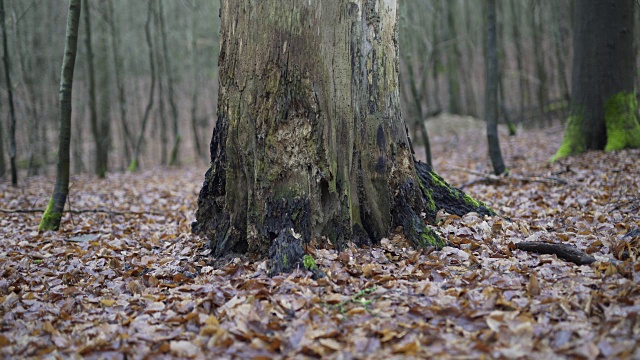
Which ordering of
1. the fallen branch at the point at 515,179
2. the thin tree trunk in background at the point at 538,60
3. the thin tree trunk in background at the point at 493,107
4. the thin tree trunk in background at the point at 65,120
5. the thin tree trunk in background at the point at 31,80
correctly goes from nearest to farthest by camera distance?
the thin tree trunk in background at the point at 65,120
the fallen branch at the point at 515,179
the thin tree trunk in background at the point at 493,107
the thin tree trunk in background at the point at 31,80
the thin tree trunk in background at the point at 538,60

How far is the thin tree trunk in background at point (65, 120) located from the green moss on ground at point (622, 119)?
29.0ft

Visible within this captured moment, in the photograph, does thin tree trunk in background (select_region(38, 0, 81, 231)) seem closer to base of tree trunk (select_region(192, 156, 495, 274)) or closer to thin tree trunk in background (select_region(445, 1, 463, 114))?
base of tree trunk (select_region(192, 156, 495, 274))

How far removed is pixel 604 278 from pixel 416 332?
1.53m

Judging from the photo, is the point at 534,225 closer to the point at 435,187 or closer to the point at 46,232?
the point at 435,187

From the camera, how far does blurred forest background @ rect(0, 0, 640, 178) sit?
1334 centimetres

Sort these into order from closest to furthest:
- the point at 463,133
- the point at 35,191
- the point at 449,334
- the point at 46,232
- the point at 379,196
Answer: the point at 449,334
the point at 379,196
the point at 46,232
the point at 35,191
the point at 463,133

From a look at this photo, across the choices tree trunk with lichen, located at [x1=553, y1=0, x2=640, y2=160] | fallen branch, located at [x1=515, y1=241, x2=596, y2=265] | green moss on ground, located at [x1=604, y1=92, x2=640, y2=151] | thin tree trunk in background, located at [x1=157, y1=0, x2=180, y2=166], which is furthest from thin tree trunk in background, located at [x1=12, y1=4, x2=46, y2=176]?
green moss on ground, located at [x1=604, y1=92, x2=640, y2=151]

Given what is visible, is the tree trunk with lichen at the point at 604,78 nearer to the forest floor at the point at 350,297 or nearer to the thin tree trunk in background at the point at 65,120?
the forest floor at the point at 350,297

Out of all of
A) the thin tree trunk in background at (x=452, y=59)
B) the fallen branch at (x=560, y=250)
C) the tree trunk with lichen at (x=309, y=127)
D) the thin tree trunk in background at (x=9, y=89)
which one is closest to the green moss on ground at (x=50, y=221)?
the tree trunk with lichen at (x=309, y=127)

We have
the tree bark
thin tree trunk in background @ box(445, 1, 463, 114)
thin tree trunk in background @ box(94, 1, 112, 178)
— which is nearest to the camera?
the tree bark

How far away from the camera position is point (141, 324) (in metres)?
3.00

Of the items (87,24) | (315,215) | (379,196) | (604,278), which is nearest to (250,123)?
(315,215)

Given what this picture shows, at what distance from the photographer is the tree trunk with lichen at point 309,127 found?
3.78 metres

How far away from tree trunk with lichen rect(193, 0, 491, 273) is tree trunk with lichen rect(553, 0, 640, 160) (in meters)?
6.21
